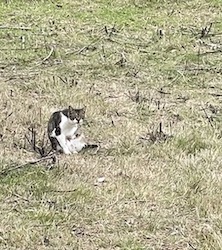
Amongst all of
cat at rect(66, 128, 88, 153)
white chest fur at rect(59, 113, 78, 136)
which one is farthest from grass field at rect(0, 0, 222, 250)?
white chest fur at rect(59, 113, 78, 136)

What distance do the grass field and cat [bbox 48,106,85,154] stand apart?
110 millimetres

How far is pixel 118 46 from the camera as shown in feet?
28.7

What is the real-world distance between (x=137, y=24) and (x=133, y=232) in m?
5.67

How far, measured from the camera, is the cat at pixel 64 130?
18.1 feet

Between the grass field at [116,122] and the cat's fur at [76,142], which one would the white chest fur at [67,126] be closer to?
the cat's fur at [76,142]

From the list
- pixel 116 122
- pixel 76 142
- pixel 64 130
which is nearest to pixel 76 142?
pixel 76 142

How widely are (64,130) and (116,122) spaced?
0.88 metres

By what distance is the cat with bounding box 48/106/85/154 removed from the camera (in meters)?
5.52

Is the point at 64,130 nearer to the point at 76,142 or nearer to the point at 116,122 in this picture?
the point at 76,142

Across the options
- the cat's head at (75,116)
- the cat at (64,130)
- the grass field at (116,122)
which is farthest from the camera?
the cat's head at (75,116)

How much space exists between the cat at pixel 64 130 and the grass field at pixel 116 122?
0.36 feet

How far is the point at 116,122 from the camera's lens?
638cm

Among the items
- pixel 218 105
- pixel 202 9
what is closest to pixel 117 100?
pixel 218 105

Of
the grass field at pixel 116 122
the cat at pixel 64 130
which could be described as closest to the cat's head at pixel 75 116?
the cat at pixel 64 130
